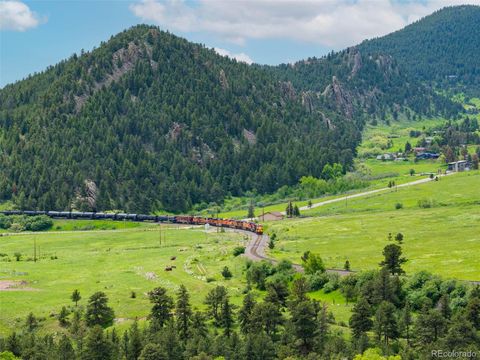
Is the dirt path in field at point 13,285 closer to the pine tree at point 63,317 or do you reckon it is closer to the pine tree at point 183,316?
the pine tree at point 63,317

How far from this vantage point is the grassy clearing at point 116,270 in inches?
4774

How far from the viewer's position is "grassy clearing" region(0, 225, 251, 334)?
398ft

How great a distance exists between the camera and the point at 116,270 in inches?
5965

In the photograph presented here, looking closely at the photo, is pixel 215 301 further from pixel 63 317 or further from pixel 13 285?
pixel 13 285

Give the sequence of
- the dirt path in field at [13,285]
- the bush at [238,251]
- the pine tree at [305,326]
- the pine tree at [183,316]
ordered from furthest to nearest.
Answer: the bush at [238,251] < the dirt path in field at [13,285] < the pine tree at [183,316] < the pine tree at [305,326]

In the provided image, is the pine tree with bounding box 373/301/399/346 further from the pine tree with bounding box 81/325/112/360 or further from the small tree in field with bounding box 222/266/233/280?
the small tree in field with bounding box 222/266/233/280

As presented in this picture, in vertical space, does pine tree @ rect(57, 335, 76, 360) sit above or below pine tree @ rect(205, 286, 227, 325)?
below

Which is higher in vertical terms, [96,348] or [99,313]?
[99,313]

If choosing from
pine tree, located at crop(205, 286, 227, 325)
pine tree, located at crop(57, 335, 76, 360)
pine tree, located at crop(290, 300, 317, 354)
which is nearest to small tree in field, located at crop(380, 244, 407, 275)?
pine tree, located at crop(290, 300, 317, 354)

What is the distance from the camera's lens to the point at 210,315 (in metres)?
107

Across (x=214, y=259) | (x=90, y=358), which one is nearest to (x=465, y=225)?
(x=214, y=259)

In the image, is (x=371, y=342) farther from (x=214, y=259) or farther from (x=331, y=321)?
(x=214, y=259)

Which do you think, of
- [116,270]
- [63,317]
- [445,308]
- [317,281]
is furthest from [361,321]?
[116,270]

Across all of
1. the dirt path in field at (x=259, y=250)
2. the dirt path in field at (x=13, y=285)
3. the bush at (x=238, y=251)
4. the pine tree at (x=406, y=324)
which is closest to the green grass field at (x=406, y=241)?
the dirt path in field at (x=259, y=250)
